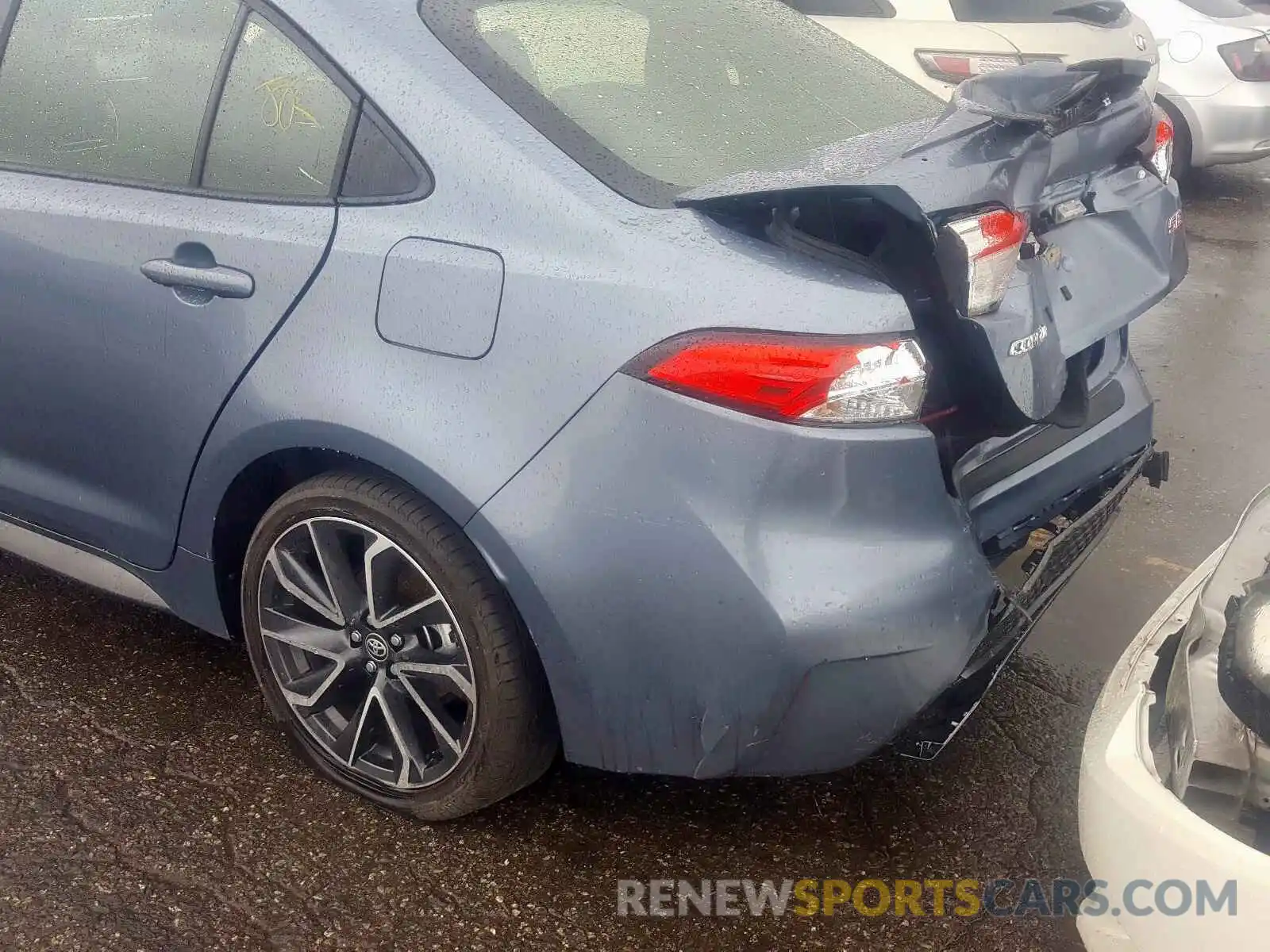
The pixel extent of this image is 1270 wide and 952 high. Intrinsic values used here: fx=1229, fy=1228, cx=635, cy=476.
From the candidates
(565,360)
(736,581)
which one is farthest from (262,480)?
(736,581)

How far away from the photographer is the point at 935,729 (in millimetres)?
2135

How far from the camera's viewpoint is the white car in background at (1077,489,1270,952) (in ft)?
4.92

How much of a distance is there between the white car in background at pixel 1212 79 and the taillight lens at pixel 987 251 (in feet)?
20.4

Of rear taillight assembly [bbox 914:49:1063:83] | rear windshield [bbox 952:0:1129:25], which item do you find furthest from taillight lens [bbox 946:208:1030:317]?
rear windshield [bbox 952:0:1129:25]

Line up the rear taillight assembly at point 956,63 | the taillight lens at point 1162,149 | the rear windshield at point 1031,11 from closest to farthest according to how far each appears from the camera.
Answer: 1. the taillight lens at point 1162,149
2. the rear taillight assembly at point 956,63
3. the rear windshield at point 1031,11

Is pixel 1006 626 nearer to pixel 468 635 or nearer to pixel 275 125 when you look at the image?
pixel 468 635

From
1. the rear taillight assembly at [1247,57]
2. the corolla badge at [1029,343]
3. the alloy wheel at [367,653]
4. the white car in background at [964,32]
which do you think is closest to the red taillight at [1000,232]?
the corolla badge at [1029,343]

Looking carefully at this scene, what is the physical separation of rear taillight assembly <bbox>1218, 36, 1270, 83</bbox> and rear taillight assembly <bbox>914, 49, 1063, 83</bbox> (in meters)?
2.23

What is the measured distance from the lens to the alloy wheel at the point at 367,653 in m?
2.24

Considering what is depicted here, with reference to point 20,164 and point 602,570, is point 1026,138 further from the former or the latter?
point 20,164

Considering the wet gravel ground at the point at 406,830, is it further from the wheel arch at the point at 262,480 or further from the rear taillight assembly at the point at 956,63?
the rear taillight assembly at the point at 956,63

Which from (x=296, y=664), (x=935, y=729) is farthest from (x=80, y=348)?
(x=935, y=729)

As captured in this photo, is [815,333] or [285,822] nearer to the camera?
[815,333]

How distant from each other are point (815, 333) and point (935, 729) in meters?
0.75
